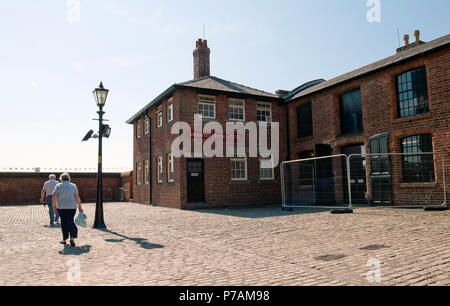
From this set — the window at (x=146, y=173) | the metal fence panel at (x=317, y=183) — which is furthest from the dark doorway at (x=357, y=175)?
the window at (x=146, y=173)

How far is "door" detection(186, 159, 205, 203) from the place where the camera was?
57.9 feet

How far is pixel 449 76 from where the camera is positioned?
1279cm

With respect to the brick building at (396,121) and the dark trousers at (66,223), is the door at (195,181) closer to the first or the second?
the brick building at (396,121)

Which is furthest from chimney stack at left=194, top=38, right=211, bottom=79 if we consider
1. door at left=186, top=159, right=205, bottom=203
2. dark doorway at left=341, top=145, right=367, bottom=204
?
dark doorway at left=341, top=145, right=367, bottom=204

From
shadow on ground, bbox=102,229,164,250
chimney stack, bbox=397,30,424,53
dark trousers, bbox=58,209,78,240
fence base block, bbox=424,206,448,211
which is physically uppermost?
chimney stack, bbox=397,30,424,53

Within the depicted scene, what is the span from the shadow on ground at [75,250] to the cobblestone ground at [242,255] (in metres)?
0.02

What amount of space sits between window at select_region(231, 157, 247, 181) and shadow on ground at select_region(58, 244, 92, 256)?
1187 centimetres

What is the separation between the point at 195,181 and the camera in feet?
58.5

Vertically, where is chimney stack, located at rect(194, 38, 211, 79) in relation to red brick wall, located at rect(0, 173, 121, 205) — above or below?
above

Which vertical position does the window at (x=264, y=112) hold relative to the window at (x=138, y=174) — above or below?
above

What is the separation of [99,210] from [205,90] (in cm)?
940

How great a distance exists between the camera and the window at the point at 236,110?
19.4 metres

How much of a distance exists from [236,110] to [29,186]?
17.0 metres

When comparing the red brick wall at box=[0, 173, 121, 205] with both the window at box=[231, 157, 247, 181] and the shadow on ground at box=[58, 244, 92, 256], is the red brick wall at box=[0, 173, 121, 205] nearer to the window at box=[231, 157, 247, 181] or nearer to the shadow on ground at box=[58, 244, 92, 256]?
the window at box=[231, 157, 247, 181]
